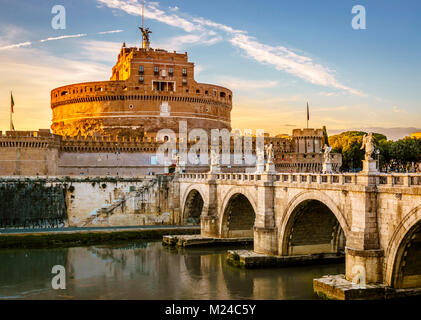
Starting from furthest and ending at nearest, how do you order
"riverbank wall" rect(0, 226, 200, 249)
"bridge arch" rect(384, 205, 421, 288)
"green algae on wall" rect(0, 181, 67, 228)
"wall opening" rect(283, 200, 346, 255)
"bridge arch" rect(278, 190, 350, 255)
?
"green algae on wall" rect(0, 181, 67, 228) → "riverbank wall" rect(0, 226, 200, 249) → "wall opening" rect(283, 200, 346, 255) → "bridge arch" rect(278, 190, 350, 255) → "bridge arch" rect(384, 205, 421, 288)

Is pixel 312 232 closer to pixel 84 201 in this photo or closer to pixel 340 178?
pixel 340 178

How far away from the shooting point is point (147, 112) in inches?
2457

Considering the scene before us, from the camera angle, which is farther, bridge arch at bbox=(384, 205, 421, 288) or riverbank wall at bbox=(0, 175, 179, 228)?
riverbank wall at bbox=(0, 175, 179, 228)

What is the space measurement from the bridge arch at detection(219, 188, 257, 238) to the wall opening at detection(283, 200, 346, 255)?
6.93 meters

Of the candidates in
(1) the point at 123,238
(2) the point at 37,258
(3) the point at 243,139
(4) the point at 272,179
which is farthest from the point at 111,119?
(4) the point at 272,179

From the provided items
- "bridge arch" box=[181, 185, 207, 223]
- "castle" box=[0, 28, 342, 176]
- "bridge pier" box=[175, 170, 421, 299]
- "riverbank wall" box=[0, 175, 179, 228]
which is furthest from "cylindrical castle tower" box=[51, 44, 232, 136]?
"bridge pier" box=[175, 170, 421, 299]

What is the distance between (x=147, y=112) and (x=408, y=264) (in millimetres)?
47832

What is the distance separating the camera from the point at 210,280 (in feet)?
80.0

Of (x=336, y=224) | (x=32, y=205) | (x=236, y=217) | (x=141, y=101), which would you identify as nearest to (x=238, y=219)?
(x=236, y=217)

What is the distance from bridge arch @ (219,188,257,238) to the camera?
3291 centimetres

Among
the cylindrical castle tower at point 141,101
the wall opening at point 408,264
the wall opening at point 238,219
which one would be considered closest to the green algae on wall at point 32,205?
the wall opening at point 238,219

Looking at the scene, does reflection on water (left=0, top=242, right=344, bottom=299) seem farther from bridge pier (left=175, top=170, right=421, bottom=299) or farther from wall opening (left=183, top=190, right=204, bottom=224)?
wall opening (left=183, top=190, right=204, bottom=224)

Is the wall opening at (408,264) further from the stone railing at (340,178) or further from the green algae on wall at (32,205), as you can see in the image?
the green algae on wall at (32,205)
